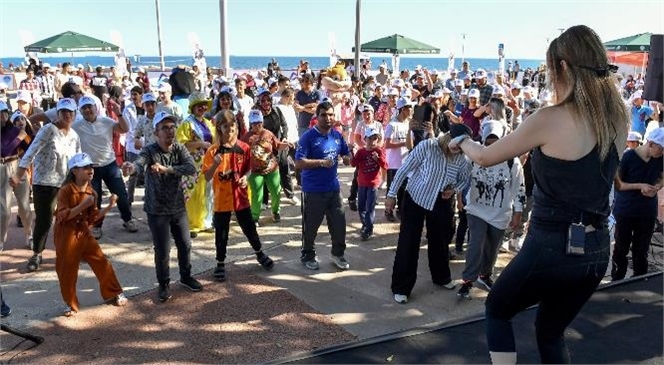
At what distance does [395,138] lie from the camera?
23.8 ft

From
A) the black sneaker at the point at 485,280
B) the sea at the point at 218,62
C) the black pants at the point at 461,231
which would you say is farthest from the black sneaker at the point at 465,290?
the sea at the point at 218,62

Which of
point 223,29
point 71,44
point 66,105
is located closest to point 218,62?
point 71,44

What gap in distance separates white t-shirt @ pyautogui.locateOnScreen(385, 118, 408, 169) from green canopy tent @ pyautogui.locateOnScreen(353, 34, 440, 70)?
12727mm

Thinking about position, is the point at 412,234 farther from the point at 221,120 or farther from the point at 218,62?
the point at 218,62

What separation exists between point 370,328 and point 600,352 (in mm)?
1754

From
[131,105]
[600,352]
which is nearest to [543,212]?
[600,352]

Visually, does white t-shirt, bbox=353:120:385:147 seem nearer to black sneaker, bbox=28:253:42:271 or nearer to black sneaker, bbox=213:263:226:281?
black sneaker, bbox=213:263:226:281

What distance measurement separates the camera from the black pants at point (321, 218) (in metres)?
5.77

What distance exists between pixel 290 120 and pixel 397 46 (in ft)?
Answer: 39.3

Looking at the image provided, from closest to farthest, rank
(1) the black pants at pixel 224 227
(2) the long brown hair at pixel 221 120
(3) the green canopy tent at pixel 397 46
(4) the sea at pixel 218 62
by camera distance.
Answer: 1. (2) the long brown hair at pixel 221 120
2. (1) the black pants at pixel 224 227
3. (3) the green canopy tent at pixel 397 46
4. (4) the sea at pixel 218 62

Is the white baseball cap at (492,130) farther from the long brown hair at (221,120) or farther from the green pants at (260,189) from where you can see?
the green pants at (260,189)

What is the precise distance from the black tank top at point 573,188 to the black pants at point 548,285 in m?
0.06

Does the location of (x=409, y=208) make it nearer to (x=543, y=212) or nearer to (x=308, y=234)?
(x=308, y=234)

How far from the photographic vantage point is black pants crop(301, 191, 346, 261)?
5766mm
